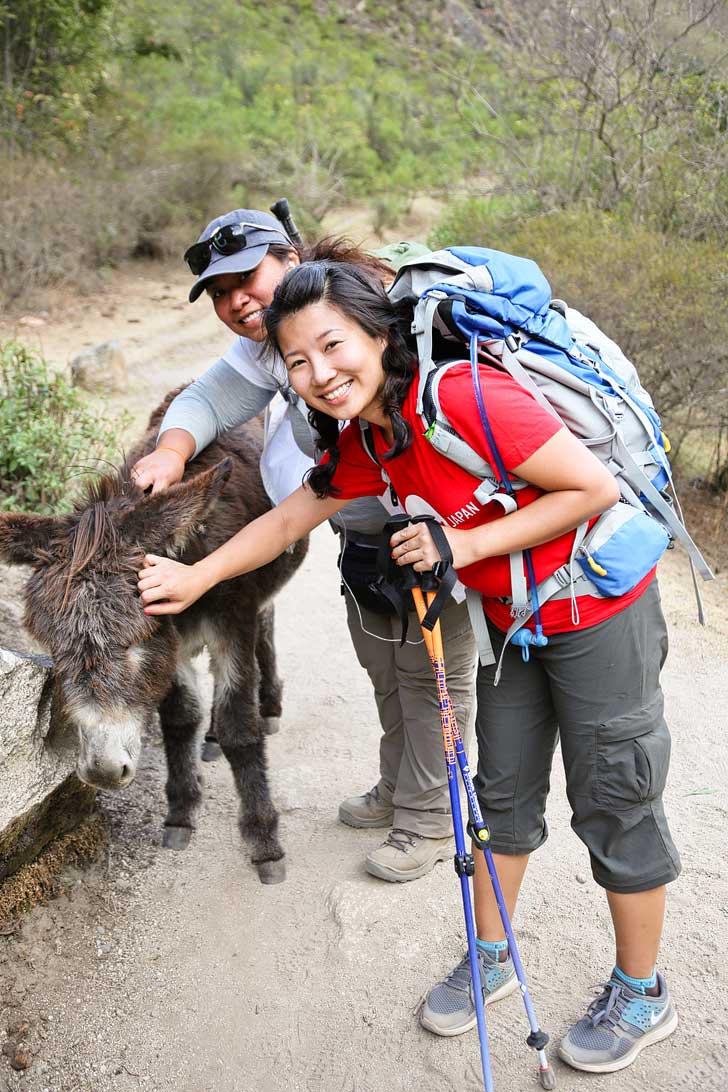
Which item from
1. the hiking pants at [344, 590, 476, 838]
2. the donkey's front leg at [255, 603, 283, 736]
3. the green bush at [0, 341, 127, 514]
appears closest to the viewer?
the hiking pants at [344, 590, 476, 838]

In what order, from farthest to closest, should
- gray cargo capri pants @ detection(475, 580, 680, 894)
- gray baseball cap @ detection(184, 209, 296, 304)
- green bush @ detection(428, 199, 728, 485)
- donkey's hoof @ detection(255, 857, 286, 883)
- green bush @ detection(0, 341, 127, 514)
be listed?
green bush @ detection(428, 199, 728, 485) < green bush @ detection(0, 341, 127, 514) < donkey's hoof @ detection(255, 857, 286, 883) < gray baseball cap @ detection(184, 209, 296, 304) < gray cargo capri pants @ detection(475, 580, 680, 894)

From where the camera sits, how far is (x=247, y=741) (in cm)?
339

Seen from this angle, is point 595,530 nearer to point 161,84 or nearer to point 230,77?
point 161,84

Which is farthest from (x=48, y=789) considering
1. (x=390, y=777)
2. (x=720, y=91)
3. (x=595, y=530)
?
(x=720, y=91)

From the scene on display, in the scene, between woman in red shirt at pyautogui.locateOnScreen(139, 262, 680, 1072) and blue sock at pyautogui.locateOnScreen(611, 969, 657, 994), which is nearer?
woman in red shirt at pyautogui.locateOnScreen(139, 262, 680, 1072)

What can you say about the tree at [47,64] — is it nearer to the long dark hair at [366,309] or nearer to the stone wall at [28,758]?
the stone wall at [28,758]

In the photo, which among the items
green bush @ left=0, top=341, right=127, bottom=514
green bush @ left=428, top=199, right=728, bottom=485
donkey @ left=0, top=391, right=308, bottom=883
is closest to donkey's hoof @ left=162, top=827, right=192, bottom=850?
donkey @ left=0, top=391, right=308, bottom=883

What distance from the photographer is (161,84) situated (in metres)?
17.8

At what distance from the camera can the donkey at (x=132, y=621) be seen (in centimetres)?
252

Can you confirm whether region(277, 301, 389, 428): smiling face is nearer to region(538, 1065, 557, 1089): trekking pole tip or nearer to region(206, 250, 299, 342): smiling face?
region(206, 250, 299, 342): smiling face

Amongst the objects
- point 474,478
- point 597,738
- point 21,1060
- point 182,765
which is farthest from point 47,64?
point 597,738

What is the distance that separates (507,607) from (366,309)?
2.74 feet

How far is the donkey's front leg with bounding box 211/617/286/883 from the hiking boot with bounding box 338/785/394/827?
1.17ft

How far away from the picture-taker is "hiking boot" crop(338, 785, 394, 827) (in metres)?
3.67
